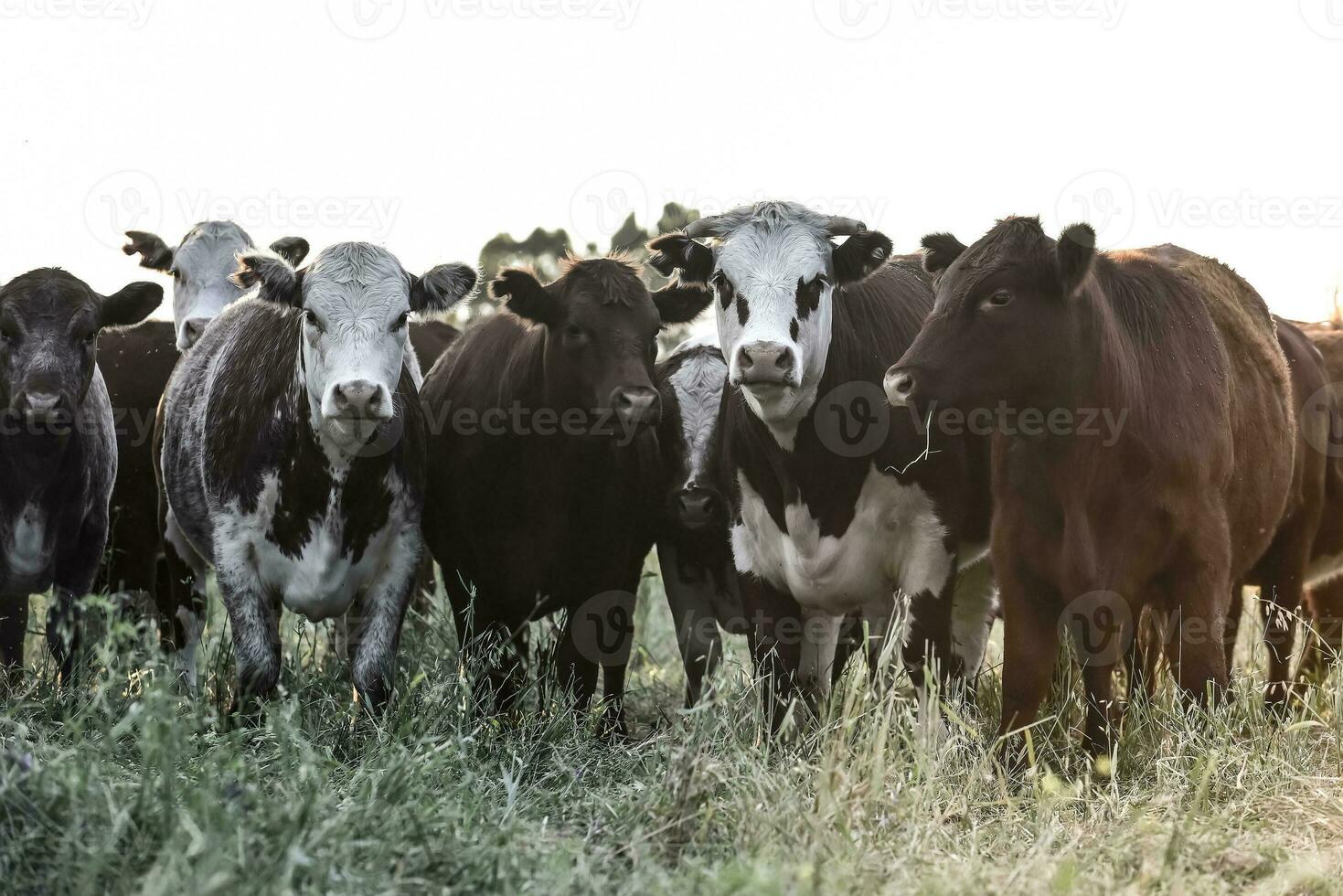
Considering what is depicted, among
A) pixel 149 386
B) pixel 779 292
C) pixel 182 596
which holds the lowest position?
pixel 182 596

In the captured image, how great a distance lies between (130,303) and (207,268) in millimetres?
2173

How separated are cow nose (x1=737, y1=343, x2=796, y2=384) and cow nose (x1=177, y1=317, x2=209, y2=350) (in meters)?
3.84

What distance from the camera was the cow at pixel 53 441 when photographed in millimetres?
5934

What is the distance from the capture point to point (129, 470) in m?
7.92

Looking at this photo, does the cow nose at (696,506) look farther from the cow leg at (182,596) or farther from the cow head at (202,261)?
the cow head at (202,261)

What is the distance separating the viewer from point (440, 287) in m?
5.99

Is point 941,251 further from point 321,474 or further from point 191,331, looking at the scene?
point 191,331

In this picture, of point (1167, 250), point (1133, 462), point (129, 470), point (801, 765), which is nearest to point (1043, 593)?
point (1133, 462)

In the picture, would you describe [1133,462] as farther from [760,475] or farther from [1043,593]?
[760,475]

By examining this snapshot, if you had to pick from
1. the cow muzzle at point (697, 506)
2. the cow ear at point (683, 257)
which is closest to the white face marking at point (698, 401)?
the cow muzzle at point (697, 506)

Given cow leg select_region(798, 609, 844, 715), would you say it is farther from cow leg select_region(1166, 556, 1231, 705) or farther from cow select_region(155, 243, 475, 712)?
cow select_region(155, 243, 475, 712)

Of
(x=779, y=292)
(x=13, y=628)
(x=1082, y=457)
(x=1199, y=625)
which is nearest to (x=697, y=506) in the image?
(x=779, y=292)

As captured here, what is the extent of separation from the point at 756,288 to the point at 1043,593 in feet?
5.24

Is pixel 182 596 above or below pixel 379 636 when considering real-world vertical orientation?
below
